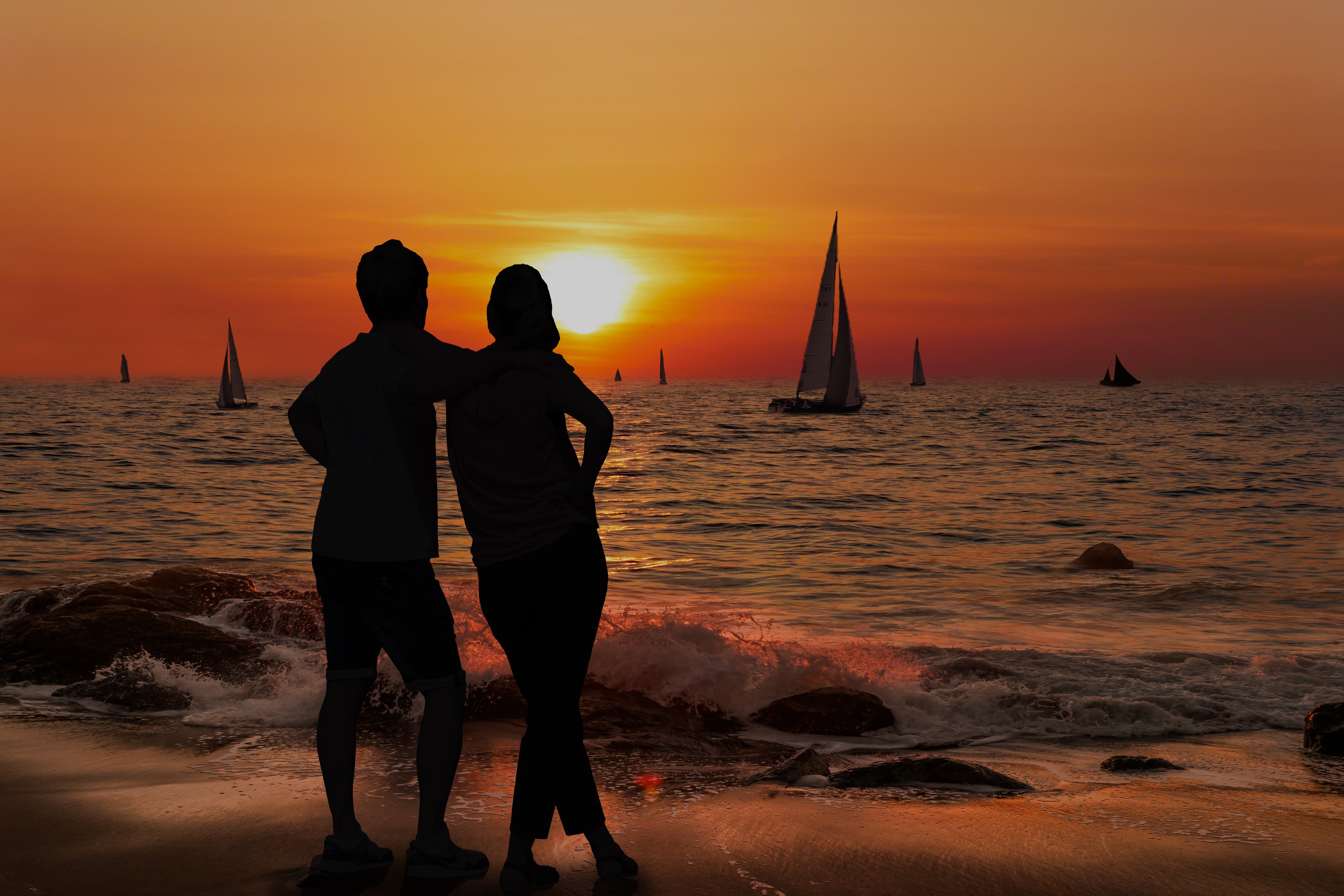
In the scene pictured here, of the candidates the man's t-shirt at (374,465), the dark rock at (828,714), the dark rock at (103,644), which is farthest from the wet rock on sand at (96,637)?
the man's t-shirt at (374,465)

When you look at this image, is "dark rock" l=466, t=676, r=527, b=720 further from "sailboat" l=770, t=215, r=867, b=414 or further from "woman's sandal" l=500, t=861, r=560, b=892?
"sailboat" l=770, t=215, r=867, b=414

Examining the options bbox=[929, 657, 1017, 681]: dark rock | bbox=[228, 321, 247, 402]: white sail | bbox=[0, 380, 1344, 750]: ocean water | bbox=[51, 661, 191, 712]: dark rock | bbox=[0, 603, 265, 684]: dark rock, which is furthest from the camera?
bbox=[228, 321, 247, 402]: white sail

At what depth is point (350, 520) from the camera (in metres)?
3.16

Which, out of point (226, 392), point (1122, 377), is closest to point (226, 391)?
point (226, 392)

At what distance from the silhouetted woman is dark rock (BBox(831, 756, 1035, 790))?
75.5 inches

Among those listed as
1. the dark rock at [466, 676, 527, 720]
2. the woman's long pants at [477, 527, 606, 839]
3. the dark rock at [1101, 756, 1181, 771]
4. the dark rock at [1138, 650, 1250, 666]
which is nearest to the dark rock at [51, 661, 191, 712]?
the dark rock at [466, 676, 527, 720]

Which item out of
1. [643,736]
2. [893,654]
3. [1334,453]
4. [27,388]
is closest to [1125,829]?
[643,736]

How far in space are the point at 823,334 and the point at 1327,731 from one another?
5432 cm

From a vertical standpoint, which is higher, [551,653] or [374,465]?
[374,465]

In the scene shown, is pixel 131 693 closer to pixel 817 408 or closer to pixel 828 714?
pixel 828 714

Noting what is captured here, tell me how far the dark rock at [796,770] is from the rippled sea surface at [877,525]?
17.4 ft

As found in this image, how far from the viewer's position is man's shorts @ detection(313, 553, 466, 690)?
10.3ft

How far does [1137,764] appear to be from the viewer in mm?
5418

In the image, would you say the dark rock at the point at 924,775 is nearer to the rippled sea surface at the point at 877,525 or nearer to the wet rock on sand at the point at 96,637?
the wet rock on sand at the point at 96,637
